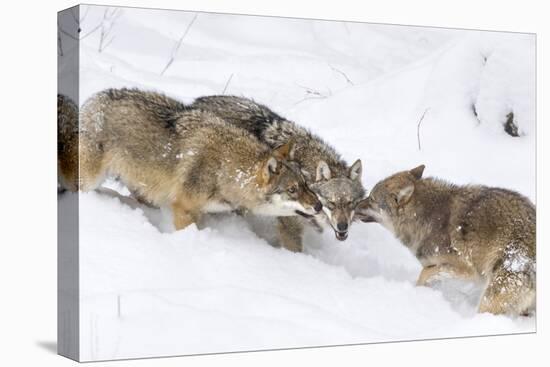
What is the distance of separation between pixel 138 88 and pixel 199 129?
747mm

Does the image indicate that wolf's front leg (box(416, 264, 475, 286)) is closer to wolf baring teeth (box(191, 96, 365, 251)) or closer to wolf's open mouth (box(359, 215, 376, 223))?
wolf's open mouth (box(359, 215, 376, 223))

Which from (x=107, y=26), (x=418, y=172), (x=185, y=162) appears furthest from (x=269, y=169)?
(x=107, y=26)

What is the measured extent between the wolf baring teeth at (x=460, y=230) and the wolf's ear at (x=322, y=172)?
0.48m

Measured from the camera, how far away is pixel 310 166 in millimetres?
10211

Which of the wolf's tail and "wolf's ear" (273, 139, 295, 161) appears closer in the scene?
the wolf's tail

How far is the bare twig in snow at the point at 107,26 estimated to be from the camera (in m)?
9.05

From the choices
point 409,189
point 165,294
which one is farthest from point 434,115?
point 165,294

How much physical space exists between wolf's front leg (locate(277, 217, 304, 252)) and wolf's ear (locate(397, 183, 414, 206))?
116cm

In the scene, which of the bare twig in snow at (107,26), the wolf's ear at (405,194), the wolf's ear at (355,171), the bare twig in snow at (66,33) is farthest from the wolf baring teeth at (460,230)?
the bare twig in snow at (66,33)

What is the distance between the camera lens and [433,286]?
1050 centimetres

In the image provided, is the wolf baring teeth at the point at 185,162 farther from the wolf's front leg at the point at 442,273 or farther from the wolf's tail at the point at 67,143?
the wolf's front leg at the point at 442,273

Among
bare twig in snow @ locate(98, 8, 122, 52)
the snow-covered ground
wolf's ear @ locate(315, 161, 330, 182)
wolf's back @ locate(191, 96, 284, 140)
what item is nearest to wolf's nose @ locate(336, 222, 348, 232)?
the snow-covered ground

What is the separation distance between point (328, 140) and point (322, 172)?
1.19 ft

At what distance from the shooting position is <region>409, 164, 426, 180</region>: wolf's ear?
421 inches
